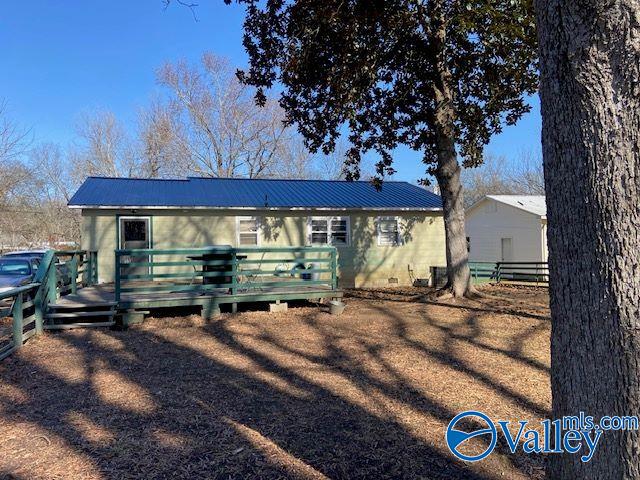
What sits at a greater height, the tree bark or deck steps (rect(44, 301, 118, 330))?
the tree bark

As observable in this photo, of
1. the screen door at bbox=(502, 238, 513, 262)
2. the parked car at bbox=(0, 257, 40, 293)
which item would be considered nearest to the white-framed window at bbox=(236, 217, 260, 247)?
the parked car at bbox=(0, 257, 40, 293)

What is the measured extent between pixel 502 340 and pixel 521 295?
17.6ft

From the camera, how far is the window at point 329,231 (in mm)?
15070

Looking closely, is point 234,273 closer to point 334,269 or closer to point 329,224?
point 334,269

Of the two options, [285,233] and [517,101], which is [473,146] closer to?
[517,101]

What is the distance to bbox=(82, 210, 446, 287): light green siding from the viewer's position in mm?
13195

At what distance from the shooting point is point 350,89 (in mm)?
9477

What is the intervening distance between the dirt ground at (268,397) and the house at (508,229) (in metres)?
15.9

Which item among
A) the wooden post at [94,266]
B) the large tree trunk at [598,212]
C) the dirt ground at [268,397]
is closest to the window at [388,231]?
the dirt ground at [268,397]

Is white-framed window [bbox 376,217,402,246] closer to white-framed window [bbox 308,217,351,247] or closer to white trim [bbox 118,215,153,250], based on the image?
white-framed window [bbox 308,217,351,247]

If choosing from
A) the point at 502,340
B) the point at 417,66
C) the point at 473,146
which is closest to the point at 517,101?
the point at 473,146

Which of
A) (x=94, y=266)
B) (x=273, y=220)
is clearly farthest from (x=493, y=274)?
(x=94, y=266)

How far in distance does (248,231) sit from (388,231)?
478cm

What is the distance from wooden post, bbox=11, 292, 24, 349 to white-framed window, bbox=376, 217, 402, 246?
11094mm
